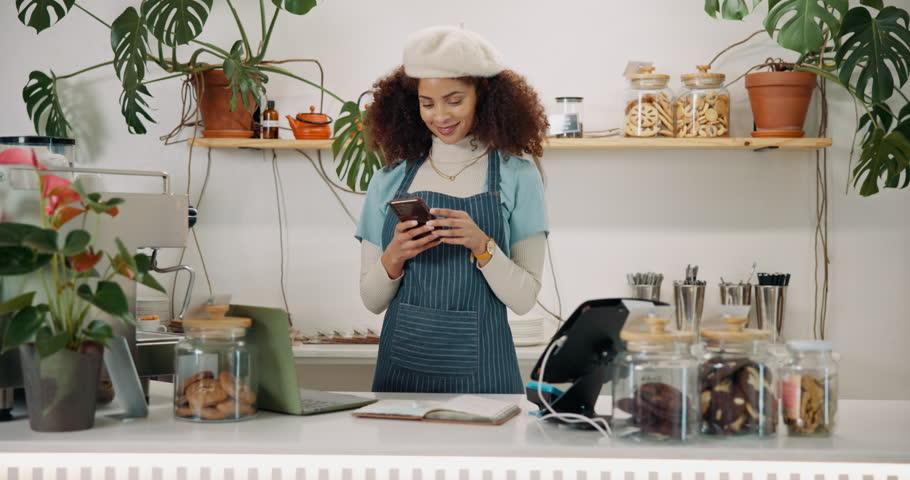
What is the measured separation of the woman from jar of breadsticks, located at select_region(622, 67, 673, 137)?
123 centimetres

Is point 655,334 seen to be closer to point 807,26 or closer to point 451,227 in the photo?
point 451,227

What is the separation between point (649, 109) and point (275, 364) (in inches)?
91.5

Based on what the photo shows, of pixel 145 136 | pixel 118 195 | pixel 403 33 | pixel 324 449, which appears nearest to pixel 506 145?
pixel 118 195

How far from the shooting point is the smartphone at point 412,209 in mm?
1891

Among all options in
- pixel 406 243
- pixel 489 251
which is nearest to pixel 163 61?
pixel 406 243

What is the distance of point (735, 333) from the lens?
4.55 ft

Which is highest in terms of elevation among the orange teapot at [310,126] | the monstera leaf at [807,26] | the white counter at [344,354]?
the monstera leaf at [807,26]

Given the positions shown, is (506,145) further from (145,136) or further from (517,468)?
(145,136)

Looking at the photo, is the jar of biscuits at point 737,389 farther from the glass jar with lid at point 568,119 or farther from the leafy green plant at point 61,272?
the glass jar with lid at point 568,119

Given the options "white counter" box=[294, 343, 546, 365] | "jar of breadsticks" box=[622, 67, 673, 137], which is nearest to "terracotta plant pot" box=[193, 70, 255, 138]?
"white counter" box=[294, 343, 546, 365]

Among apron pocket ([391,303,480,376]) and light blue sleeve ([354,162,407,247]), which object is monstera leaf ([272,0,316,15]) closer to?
light blue sleeve ([354,162,407,247])

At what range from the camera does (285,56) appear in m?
3.83

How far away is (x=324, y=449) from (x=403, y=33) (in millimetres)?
2751

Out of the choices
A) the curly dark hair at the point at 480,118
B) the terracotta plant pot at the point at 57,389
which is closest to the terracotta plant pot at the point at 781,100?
the curly dark hair at the point at 480,118
